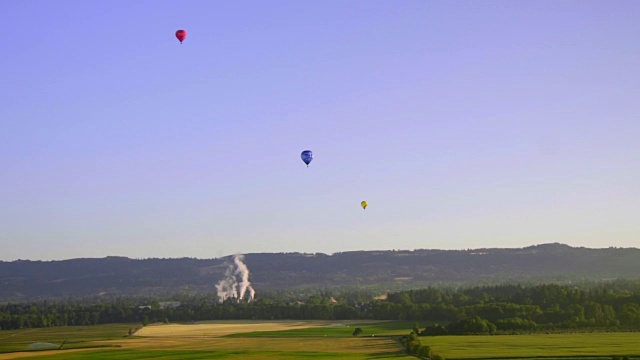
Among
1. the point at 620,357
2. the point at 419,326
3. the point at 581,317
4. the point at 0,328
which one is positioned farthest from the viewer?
the point at 0,328

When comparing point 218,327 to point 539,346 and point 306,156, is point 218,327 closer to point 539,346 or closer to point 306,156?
point 306,156

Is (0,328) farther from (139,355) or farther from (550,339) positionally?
(550,339)

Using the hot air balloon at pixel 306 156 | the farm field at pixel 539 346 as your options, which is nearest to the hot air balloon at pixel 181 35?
the hot air balloon at pixel 306 156

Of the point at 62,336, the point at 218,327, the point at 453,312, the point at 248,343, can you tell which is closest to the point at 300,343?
the point at 248,343

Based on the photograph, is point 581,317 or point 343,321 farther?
point 343,321

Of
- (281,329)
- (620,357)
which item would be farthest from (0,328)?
(620,357)

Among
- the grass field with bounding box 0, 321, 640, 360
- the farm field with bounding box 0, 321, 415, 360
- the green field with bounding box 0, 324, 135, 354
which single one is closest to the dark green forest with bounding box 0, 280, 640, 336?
the grass field with bounding box 0, 321, 640, 360

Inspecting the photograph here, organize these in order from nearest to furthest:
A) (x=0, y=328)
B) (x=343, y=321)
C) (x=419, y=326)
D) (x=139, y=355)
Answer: (x=139, y=355)
(x=419, y=326)
(x=343, y=321)
(x=0, y=328)

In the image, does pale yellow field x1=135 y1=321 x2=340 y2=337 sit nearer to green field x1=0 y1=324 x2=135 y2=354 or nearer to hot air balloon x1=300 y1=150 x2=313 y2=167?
green field x1=0 y1=324 x2=135 y2=354
